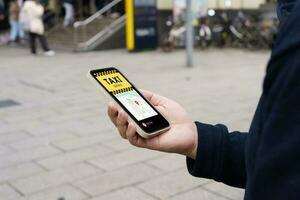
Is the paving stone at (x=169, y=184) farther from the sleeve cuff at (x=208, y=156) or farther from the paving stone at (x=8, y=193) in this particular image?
the sleeve cuff at (x=208, y=156)

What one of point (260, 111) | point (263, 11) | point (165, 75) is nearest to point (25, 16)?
point (165, 75)

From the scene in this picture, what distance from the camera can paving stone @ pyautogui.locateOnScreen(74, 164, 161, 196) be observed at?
392 cm

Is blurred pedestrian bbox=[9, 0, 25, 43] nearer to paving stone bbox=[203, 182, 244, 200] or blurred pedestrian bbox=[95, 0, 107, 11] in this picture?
blurred pedestrian bbox=[95, 0, 107, 11]

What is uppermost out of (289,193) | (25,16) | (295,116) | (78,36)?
(295,116)

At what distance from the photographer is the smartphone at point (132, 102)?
1432 mm

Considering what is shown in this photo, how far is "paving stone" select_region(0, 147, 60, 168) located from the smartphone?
318cm

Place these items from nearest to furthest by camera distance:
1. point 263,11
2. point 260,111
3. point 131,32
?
point 260,111 → point 131,32 → point 263,11

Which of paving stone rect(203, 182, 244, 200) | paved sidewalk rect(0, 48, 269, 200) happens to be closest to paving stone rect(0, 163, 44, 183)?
paved sidewalk rect(0, 48, 269, 200)

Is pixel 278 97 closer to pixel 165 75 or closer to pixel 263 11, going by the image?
pixel 165 75

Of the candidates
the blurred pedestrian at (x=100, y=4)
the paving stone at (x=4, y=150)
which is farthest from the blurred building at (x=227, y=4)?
the paving stone at (x=4, y=150)

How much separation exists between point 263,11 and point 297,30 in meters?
14.3

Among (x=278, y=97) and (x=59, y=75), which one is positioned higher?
(x=278, y=97)

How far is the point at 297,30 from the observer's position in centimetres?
81

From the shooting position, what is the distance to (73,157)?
15.4 feet
